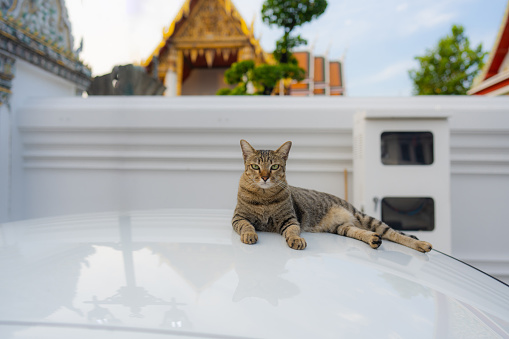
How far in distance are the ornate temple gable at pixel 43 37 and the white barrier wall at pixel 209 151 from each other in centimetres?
41

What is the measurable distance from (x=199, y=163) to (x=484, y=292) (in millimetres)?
1895

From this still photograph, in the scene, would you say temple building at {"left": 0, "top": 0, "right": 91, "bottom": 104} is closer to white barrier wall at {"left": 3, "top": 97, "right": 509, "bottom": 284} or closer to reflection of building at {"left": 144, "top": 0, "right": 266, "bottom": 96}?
white barrier wall at {"left": 3, "top": 97, "right": 509, "bottom": 284}

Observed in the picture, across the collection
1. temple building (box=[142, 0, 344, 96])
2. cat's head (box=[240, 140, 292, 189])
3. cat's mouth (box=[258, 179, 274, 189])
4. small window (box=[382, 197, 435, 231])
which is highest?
temple building (box=[142, 0, 344, 96])

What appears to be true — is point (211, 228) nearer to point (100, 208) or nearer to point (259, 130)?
point (259, 130)

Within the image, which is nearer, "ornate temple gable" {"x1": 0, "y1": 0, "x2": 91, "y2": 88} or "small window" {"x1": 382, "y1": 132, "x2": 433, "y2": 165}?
"small window" {"x1": 382, "y1": 132, "x2": 433, "y2": 165}

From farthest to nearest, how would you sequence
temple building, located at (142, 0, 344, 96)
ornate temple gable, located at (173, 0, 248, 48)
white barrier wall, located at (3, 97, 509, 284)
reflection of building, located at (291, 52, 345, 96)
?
1. reflection of building, located at (291, 52, 345, 96)
2. ornate temple gable, located at (173, 0, 248, 48)
3. temple building, located at (142, 0, 344, 96)
4. white barrier wall, located at (3, 97, 509, 284)

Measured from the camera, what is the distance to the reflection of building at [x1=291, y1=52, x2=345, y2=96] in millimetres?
12367

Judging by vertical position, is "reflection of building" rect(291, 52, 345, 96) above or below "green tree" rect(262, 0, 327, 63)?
above

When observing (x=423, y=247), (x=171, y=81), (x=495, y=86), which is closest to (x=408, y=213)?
(x=423, y=247)

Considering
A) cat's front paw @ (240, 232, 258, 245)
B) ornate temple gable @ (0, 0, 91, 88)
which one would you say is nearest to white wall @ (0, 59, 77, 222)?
ornate temple gable @ (0, 0, 91, 88)

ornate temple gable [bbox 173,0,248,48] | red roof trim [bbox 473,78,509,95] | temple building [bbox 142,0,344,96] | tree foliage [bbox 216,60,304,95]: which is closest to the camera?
red roof trim [bbox 473,78,509,95]

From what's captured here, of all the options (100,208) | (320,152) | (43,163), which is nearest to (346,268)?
(320,152)

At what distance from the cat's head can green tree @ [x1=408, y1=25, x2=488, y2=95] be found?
597 inches

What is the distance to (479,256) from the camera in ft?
6.94
